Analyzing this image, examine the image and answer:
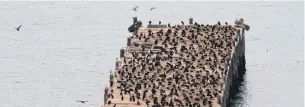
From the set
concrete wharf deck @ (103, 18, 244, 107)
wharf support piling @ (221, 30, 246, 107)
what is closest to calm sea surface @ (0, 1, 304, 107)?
wharf support piling @ (221, 30, 246, 107)

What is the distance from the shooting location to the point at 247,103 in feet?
448

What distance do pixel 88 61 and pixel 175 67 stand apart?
128ft

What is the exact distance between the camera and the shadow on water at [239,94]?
135m

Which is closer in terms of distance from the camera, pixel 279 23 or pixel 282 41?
pixel 282 41

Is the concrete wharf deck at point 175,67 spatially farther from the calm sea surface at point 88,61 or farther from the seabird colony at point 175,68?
the calm sea surface at point 88,61

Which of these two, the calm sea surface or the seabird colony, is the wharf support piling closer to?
the calm sea surface

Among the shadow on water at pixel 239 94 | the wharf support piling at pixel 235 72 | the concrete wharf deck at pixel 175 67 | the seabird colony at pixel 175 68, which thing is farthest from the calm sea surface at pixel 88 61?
the seabird colony at pixel 175 68

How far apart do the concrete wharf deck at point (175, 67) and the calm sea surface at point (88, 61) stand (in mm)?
6667

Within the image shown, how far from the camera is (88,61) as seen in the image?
162 m

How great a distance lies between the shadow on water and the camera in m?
135

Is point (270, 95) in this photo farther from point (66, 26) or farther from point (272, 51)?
point (66, 26)

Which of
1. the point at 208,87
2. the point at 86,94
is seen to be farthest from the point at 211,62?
the point at 86,94

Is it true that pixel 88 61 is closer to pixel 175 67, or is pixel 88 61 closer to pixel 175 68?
pixel 175 67

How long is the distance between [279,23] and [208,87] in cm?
7942
